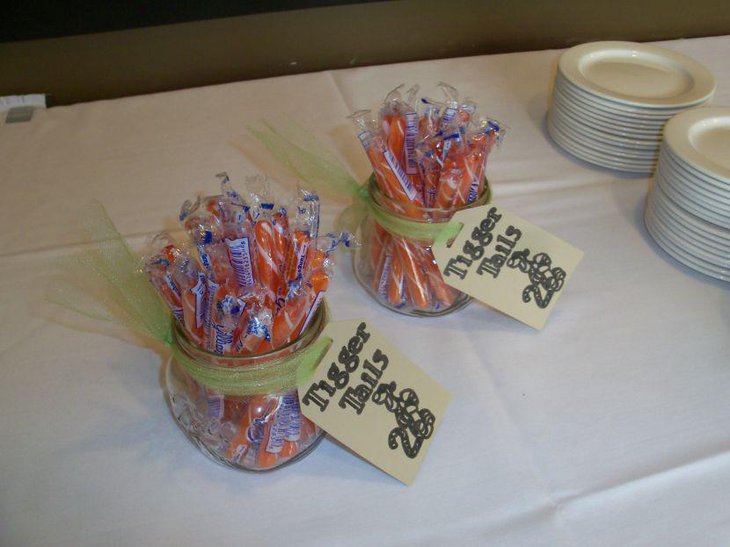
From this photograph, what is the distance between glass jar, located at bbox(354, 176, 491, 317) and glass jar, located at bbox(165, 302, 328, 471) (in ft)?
0.54

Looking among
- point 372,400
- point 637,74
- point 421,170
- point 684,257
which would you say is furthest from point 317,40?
point 372,400

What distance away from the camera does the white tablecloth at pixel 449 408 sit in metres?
0.66

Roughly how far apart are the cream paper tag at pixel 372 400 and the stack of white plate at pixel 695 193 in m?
0.42

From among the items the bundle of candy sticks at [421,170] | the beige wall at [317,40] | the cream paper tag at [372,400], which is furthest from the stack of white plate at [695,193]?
the beige wall at [317,40]

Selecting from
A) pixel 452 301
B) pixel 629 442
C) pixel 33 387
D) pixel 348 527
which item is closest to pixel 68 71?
pixel 33 387

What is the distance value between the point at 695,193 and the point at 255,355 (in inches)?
23.0

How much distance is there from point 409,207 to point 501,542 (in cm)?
35

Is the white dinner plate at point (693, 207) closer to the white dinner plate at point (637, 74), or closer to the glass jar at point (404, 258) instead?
the white dinner plate at point (637, 74)

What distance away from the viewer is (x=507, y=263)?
0.82 meters

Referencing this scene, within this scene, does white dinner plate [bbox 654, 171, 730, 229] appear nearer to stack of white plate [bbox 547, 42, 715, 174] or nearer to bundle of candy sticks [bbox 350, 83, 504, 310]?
stack of white plate [bbox 547, 42, 715, 174]

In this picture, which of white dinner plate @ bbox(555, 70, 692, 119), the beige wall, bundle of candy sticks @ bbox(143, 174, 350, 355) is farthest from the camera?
the beige wall

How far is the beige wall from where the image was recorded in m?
1.32

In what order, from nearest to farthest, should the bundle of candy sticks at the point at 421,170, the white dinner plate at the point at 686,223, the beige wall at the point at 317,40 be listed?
the bundle of candy sticks at the point at 421,170 → the white dinner plate at the point at 686,223 → the beige wall at the point at 317,40

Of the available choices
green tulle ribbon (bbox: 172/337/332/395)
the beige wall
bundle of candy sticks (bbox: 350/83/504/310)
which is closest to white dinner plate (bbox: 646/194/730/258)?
bundle of candy sticks (bbox: 350/83/504/310)
